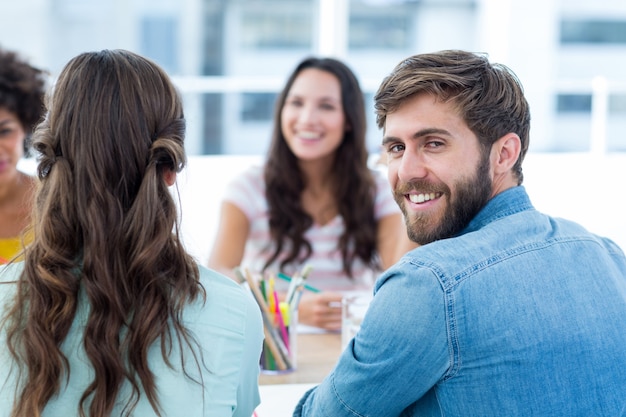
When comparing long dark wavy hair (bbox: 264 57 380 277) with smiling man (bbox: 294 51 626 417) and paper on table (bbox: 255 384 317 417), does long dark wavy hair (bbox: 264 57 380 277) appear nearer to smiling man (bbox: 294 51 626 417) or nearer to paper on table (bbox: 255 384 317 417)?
paper on table (bbox: 255 384 317 417)

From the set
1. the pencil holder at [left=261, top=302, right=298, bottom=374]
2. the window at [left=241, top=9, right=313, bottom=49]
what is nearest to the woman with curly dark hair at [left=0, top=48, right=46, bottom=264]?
the pencil holder at [left=261, top=302, right=298, bottom=374]

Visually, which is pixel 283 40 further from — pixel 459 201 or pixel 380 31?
pixel 459 201

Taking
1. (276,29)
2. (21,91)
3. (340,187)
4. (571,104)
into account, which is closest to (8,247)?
(21,91)

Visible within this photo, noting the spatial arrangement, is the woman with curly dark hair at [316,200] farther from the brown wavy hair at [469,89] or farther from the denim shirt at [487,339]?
the denim shirt at [487,339]

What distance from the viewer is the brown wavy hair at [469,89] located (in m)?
1.33

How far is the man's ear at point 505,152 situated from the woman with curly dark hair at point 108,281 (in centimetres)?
54

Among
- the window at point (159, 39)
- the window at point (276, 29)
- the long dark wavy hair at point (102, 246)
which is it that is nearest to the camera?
the long dark wavy hair at point (102, 246)

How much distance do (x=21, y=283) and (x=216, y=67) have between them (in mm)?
12308

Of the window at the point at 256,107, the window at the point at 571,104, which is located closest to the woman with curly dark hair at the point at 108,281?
the window at the point at 256,107

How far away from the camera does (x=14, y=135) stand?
87.7 inches

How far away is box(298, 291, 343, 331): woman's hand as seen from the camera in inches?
77.4

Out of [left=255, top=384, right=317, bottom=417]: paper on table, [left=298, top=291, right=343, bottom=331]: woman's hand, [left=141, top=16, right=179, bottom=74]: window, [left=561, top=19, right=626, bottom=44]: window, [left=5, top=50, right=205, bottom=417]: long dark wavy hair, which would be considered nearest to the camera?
[left=5, top=50, right=205, bottom=417]: long dark wavy hair

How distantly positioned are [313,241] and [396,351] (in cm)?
141

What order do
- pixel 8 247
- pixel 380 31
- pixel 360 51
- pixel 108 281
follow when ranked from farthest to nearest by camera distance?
pixel 360 51 < pixel 380 31 < pixel 8 247 < pixel 108 281
